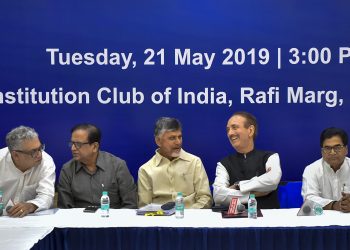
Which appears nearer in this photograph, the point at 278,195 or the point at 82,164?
the point at 82,164

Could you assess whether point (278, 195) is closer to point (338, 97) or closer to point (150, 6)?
point (338, 97)

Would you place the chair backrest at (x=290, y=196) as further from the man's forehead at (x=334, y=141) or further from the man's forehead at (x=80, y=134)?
the man's forehead at (x=80, y=134)

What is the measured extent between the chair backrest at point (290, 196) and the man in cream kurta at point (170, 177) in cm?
70

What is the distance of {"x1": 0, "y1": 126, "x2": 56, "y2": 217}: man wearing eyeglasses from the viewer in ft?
12.5

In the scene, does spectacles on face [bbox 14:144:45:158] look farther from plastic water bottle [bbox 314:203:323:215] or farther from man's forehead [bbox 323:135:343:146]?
man's forehead [bbox 323:135:343:146]

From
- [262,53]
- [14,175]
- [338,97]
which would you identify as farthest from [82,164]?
[338,97]

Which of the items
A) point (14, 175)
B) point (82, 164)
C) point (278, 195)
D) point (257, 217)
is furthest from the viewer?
point (278, 195)

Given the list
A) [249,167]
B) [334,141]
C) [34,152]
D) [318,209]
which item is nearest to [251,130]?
[249,167]

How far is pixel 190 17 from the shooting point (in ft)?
16.0

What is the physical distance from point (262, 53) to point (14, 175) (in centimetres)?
232

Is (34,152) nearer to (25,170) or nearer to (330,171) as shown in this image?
(25,170)

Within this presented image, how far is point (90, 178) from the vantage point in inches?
170

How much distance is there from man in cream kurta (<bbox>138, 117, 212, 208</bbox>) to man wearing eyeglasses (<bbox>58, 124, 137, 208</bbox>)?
12 centimetres

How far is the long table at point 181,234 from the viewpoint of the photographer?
10.6 feet
